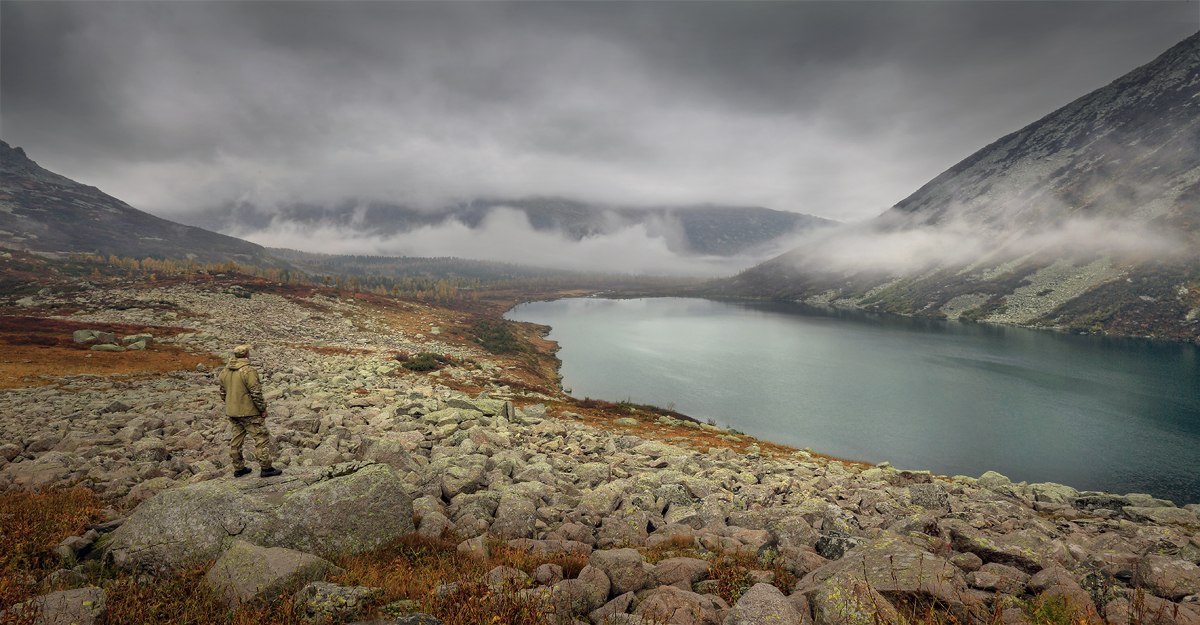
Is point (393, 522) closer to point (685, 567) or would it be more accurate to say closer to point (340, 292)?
point (685, 567)

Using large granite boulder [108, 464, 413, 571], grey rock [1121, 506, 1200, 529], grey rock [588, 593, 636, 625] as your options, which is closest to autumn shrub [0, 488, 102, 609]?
large granite boulder [108, 464, 413, 571]

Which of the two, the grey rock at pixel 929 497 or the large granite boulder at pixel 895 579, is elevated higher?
the large granite boulder at pixel 895 579

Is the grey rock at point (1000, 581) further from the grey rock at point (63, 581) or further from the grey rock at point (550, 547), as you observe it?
the grey rock at point (63, 581)

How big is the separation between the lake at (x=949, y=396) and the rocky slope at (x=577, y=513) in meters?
32.7

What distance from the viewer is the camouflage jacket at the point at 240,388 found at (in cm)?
1252

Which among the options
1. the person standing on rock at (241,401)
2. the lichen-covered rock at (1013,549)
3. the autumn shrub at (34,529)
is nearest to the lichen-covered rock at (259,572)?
the autumn shrub at (34,529)

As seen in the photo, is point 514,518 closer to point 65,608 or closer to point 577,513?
point 577,513

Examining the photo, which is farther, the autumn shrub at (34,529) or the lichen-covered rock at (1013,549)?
the lichen-covered rock at (1013,549)

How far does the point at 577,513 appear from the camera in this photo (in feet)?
43.0

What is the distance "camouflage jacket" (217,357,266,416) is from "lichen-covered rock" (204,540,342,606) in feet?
20.4

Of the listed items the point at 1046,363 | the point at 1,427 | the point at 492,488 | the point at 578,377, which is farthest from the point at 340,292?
the point at 1046,363

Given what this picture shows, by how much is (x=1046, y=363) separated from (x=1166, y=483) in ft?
245

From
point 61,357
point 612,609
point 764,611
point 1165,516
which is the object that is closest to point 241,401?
point 612,609

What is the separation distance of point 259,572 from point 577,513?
25.3 feet
